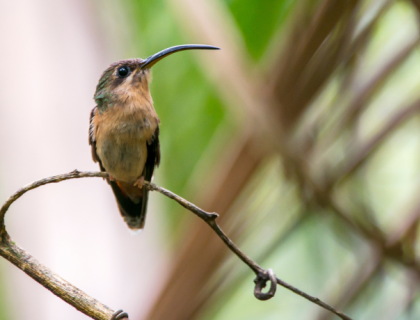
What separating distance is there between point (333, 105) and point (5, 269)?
288 centimetres

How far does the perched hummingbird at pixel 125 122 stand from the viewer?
1922 mm

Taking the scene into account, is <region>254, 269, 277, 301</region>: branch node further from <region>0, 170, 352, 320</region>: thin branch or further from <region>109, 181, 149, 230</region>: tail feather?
<region>109, 181, 149, 230</region>: tail feather

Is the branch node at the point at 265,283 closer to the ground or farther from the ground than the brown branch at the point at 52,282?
farther from the ground

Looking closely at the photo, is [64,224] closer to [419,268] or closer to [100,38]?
[100,38]

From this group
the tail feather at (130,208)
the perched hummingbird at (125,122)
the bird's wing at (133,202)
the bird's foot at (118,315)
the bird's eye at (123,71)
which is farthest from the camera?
the tail feather at (130,208)

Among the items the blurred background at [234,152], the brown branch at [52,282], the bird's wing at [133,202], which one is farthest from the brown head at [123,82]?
the brown branch at [52,282]

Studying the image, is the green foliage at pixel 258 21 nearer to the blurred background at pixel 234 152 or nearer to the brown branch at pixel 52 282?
the blurred background at pixel 234 152

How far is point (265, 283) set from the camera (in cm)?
95

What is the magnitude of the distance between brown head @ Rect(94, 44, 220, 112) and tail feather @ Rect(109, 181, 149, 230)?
0.55 m

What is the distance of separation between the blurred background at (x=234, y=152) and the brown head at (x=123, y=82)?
0.33 m

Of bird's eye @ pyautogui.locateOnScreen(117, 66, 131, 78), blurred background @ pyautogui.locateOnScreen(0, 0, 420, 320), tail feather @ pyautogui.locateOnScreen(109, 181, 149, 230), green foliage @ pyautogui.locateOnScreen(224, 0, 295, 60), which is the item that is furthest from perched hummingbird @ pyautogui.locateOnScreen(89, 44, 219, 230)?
green foliage @ pyautogui.locateOnScreen(224, 0, 295, 60)

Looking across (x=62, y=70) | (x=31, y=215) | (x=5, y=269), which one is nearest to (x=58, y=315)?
(x=5, y=269)

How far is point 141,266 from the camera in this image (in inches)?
148

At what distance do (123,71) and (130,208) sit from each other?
2.50 feet
